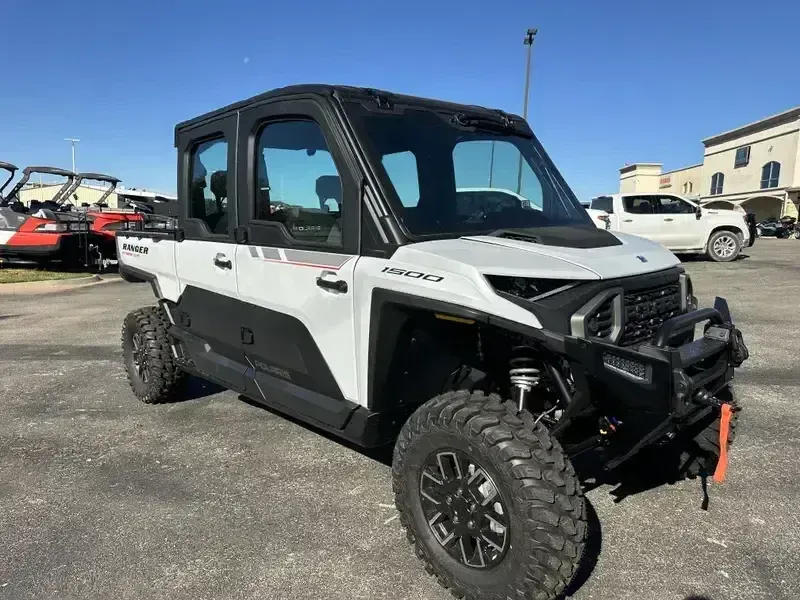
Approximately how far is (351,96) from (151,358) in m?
2.94

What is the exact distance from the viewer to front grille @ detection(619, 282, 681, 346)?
105 inches

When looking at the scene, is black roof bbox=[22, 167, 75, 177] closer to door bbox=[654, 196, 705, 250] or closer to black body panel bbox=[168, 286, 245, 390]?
black body panel bbox=[168, 286, 245, 390]

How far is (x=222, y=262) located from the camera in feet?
12.9

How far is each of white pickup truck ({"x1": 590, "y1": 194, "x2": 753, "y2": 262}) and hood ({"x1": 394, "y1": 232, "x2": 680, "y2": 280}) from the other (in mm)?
13270

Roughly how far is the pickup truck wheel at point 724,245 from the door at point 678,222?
0.53 metres

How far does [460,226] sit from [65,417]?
12.3 ft

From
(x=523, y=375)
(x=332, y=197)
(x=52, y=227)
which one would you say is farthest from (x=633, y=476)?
(x=52, y=227)

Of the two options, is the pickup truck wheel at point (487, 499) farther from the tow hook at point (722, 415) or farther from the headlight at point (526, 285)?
the tow hook at point (722, 415)

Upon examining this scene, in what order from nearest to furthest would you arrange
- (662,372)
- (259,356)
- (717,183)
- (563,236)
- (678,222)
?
(662,372)
(563,236)
(259,356)
(678,222)
(717,183)

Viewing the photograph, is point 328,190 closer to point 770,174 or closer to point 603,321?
point 603,321

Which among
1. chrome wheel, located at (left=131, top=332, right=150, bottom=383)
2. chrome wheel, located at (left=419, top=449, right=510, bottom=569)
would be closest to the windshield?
chrome wheel, located at (left=419, top=449, right=510, bottom=569)

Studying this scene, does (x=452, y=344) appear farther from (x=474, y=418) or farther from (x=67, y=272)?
(x=67, y=272)

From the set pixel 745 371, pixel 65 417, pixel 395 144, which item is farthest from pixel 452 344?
pixel 745 371

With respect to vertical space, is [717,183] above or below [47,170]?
above
